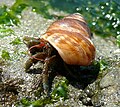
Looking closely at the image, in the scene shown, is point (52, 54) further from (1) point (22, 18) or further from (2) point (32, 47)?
(1) point (22, 18)

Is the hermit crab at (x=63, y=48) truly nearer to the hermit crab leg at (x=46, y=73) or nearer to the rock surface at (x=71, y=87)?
the hermit crab leg at (x=46, y=73)

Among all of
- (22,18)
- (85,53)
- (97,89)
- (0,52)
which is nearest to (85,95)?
(97,89)

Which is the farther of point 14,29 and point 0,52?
point 14,29

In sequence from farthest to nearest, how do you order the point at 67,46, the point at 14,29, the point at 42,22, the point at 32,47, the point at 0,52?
the point at 42,22 → the point at 14,29 → the point at 0,52 → the point at 32,47 → the point at 67,46

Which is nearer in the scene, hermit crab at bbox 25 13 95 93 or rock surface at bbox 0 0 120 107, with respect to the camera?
rock surface at bbox 0 0 120 107

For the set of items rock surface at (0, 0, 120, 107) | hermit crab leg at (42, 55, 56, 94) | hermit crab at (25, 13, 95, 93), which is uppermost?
hermit crab at (25, 13, 95, 93)

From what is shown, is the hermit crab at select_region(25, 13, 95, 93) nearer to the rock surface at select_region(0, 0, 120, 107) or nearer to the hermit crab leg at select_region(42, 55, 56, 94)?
the hermit crab leg at select_region(42, 55, 56, 94)

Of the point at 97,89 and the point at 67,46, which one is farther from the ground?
the point at 67,46

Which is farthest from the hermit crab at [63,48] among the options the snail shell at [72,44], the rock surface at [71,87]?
the rock surface at [71,87]

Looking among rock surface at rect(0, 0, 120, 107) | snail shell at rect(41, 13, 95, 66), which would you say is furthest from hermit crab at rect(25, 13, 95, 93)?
rock surface at rect(0, 0, 120, 107)
